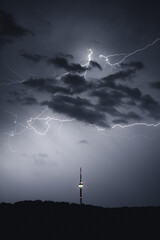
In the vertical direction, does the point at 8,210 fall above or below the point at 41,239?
above

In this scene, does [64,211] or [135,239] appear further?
[64,211]

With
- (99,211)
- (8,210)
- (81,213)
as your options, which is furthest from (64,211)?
(8,210)

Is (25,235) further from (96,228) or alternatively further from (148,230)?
(148,230)

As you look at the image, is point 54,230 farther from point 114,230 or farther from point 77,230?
point 114,230

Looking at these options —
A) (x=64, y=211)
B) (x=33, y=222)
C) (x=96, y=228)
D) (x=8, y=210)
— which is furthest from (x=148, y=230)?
(x=8, y=210)

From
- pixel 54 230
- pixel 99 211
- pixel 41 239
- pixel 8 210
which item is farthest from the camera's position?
pixel 99 211

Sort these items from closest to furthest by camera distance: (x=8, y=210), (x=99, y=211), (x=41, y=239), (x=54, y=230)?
(x=41, y=239) → (x=54, y=230) → (x=8, y=210) → (x=99, y=211)
